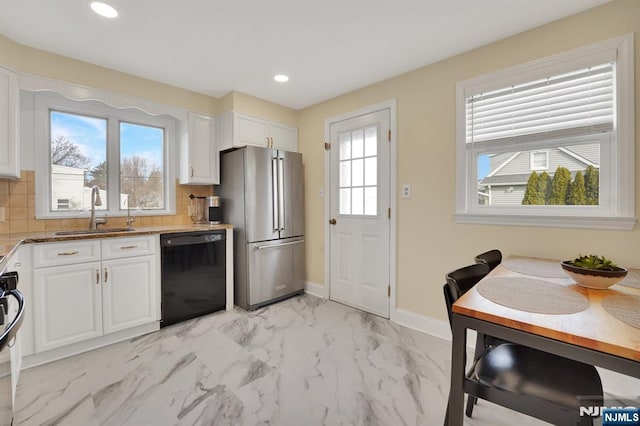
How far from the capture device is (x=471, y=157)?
→ 7.74 ft

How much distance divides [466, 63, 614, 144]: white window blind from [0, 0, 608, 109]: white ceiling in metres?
0.42

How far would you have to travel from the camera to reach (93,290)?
2264mm

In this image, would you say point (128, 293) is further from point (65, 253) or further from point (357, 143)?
point (357, 143)

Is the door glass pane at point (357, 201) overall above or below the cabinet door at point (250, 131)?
below

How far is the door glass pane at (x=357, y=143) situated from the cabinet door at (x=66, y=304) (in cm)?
260

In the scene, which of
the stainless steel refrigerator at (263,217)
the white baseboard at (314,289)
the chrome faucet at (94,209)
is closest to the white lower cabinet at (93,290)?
the chrome faucet at (94,209)

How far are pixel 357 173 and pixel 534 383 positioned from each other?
2.40m

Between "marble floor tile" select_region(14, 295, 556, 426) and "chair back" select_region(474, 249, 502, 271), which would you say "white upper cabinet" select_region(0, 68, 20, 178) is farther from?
"chair back" select_region(474, 249, 502, 271)

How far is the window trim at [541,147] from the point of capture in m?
1.72

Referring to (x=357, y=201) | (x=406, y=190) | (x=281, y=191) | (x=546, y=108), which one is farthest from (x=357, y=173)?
(x=546, y=108)

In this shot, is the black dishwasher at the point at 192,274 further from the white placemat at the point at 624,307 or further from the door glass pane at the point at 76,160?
the white placemat at the point at 624,307

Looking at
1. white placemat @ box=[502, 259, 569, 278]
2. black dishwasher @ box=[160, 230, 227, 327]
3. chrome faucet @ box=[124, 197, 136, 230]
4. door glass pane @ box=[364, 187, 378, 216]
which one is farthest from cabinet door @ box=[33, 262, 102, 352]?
white placemat @ box=[502, 259, 569, 278]

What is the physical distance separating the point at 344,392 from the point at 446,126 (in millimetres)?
2208

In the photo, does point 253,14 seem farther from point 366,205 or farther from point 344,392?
point 344,392
